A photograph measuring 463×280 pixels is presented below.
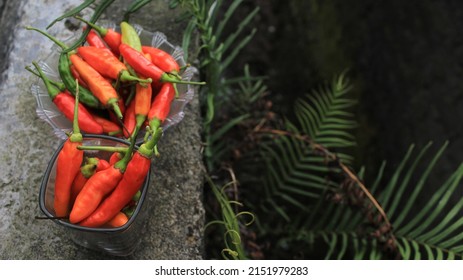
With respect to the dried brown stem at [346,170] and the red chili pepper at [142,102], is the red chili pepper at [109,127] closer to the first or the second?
the red chili pepper at [142,102]

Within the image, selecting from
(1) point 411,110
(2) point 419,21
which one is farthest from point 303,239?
(2) point 419,21

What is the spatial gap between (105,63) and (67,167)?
276mm

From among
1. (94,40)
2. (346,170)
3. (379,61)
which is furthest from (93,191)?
(379,61)

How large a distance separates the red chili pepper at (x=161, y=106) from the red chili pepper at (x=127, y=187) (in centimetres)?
13

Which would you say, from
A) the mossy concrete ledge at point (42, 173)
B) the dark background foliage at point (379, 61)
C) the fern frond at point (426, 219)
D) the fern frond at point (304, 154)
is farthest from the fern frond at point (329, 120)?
the mossy concrete ledge at point (42, 173)

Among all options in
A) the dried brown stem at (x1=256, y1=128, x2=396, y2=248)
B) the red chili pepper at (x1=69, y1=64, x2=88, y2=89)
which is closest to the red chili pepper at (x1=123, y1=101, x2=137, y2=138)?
the red chili pepper at (x1=69, y1=64, x2=88, y2=89)

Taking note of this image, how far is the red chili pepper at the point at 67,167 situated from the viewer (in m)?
1.23

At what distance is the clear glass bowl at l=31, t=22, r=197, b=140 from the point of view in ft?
4.69

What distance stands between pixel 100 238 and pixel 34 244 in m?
0.20

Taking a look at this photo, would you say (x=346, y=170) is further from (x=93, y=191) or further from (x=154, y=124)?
(x=93, y=191)

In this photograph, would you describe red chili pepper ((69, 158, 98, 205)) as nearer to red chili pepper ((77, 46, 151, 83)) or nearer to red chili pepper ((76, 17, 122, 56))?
red chili pepper ((77, 46, 151, 83))

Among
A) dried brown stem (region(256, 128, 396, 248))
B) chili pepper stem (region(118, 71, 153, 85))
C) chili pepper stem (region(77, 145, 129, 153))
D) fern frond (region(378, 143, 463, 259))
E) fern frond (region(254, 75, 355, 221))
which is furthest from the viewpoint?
fern frond (region(254, 75, 355, 221))
